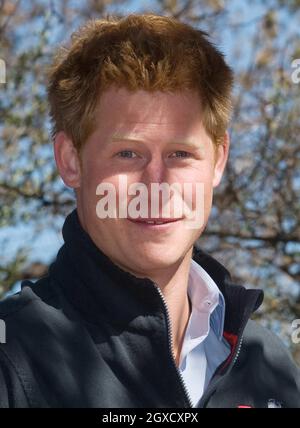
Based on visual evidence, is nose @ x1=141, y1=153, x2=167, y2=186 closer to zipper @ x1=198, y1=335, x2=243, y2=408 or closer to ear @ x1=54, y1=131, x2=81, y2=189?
ear @ x1=54, y1=131, x2=81, y2=189

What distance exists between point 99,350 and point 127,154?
1.73 feet

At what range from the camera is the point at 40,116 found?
590 cm

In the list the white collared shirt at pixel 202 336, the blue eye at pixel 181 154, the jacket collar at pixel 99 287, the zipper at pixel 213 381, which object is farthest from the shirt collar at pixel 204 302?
Result: the blue eye at pixel 181 154

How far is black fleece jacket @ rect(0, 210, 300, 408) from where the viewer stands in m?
2.38

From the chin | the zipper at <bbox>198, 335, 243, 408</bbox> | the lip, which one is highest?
the lip

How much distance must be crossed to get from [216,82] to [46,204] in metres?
3.34

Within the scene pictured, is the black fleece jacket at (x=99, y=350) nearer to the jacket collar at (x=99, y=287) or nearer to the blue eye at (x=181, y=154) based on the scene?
the jacket collar at (x=99, y=287)

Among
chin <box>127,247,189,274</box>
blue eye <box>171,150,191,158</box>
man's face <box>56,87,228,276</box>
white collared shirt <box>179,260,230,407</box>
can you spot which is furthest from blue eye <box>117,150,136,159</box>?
white collared shirt <box>179,260,230,407</box>

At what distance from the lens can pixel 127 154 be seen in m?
2.58

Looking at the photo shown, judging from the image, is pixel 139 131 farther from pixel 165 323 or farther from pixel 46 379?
pixel 46 379

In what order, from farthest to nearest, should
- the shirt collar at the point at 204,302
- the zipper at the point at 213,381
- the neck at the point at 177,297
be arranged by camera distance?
the shirt collar at the point at 204,302 → the neck at the point at 177,297 → the zipper at the point at 213,381

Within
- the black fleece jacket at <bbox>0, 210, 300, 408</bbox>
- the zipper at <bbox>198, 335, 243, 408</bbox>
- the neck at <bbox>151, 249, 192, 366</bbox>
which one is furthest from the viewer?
the neck at <bbox>151, 249, 192, 366</bbox>

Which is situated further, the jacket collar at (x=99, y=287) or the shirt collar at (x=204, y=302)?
the shirt collar at (x=204, y=302)

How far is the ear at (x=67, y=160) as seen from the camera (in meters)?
2.74
